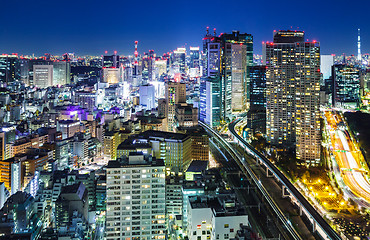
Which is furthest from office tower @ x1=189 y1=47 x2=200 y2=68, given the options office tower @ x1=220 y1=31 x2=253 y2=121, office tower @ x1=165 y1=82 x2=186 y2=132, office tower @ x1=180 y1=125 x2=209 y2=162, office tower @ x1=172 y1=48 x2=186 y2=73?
office tower @ x1=180 y1=125 x2=209 y2=162

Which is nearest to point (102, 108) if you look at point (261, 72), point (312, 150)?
point (261, 72)

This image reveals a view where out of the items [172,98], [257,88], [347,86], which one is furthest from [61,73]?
[347,86]

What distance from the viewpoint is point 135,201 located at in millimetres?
8875

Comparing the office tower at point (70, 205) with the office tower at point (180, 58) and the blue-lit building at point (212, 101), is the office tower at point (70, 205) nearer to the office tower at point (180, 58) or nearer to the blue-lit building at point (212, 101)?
the blue-lit building at point (212, 101)

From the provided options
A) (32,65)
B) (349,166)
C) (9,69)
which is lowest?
(349,166)

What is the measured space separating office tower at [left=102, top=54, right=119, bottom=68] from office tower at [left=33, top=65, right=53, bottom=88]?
7825mm

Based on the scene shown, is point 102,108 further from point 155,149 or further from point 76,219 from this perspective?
point 76,219

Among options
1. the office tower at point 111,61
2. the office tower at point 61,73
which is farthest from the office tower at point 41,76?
the office tower at point 111,61

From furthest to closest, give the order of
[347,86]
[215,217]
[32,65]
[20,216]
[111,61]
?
[111,61] < [32,65] < [347,86] < [20,216] < [215,217]

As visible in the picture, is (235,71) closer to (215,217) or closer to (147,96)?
(147,96)

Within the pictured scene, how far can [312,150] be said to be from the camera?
55.6ft

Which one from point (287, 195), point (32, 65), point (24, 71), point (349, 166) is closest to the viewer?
point (287, 195)

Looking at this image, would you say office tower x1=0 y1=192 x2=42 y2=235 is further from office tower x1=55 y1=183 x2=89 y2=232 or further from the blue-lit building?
the blue-lit building

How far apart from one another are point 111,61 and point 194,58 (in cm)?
1102
